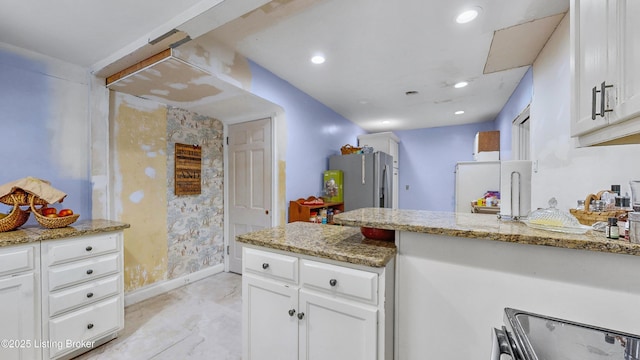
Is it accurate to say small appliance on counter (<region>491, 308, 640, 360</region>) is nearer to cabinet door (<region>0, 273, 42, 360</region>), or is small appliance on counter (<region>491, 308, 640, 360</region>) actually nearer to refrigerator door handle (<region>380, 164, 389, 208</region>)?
cabinet door (<region>0, 273, 42, 360</region>)

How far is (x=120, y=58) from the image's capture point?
6.43 feet

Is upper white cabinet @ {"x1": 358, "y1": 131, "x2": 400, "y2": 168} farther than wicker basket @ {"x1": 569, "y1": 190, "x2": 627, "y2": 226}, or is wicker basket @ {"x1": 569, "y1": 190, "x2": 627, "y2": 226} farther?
upper white cabinet @ {"x1": 358, "y1": 131, "x2": 400, "y2": 168}

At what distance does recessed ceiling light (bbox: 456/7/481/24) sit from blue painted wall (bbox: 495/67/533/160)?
125cm

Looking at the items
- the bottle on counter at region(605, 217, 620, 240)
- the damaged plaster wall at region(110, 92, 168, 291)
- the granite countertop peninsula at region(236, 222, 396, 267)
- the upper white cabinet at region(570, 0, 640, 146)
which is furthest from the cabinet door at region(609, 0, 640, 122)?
the damaged plaster wall at region(110, 92, 168, 291)

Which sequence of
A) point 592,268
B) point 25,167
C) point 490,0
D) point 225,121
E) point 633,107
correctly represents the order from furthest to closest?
point 225,121 < point 25,167 < point 490,0 < point 592,268 < point 633,107

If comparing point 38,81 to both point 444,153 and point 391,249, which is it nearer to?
point 391,249

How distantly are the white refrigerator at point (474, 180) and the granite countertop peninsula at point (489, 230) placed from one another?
114 inches

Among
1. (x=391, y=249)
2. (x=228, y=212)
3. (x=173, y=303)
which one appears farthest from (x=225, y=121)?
(x=391, y=249)

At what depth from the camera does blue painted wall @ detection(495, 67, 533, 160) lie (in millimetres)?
2650

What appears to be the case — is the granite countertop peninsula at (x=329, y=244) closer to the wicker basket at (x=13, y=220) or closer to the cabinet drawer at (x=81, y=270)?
the cabinet drawer at (x=81, y=270)

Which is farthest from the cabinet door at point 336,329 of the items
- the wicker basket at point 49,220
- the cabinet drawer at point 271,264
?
the wicker basket at point 49,220

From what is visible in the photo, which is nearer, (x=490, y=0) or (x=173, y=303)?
(x=490, y=0)

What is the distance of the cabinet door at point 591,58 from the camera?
33.3 inches

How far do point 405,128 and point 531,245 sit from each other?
15.5 feet
